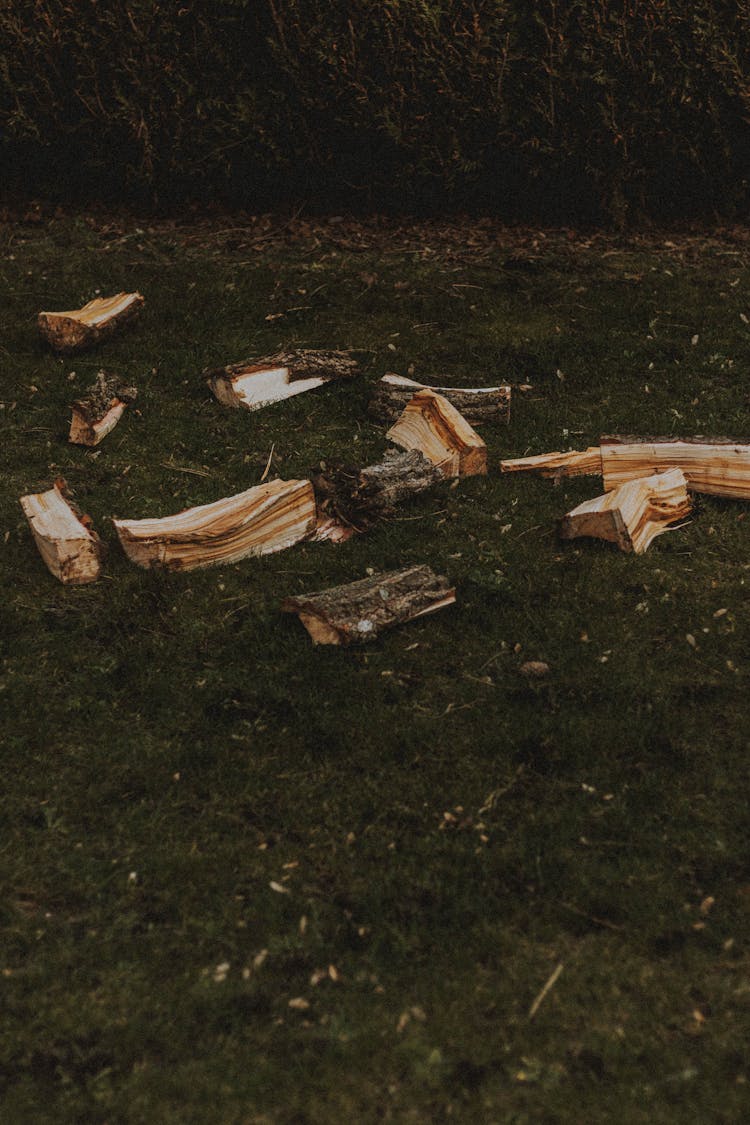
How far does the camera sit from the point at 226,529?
4.60 metres

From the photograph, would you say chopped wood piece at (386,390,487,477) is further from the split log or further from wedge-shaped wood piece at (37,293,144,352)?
wedge-shaped wood piece at (37,293,144,352)

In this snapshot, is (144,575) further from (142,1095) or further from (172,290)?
(172,290)

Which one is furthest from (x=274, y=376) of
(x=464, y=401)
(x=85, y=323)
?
(x=85, y=323)

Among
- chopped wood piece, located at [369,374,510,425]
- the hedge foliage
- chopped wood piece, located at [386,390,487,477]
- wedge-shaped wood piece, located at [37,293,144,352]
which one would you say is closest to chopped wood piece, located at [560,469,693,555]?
chopped wood piece, located at [386,390,487,477]

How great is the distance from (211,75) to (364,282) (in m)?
2.19

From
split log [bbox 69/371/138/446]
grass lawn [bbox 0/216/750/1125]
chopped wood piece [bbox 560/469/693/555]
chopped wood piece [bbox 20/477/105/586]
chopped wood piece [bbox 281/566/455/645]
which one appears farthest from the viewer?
split log [bbox 69/371/138/446]

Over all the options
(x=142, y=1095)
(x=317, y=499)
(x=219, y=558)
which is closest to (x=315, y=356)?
(x=317, y=499)

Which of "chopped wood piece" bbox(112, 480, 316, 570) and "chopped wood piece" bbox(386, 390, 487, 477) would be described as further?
"chopped wood piece" bbox(386, 390, 487, 477)

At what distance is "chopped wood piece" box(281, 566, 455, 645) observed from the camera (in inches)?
158

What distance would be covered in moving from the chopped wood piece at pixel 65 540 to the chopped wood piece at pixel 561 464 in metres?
2.18

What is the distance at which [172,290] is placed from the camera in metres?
7.25

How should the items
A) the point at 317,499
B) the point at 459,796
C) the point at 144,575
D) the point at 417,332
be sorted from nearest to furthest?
the point at 459,796, the point at 144,575, the point at 317,499, the point at 417,332

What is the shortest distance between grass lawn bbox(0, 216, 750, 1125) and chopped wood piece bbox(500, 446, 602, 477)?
91 mm

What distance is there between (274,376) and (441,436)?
1256 mm
